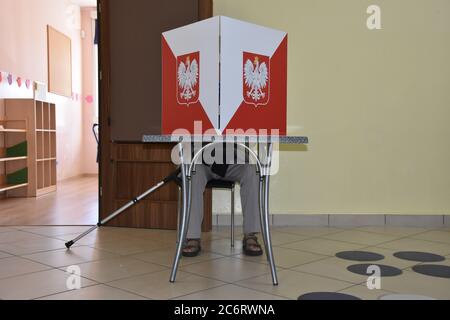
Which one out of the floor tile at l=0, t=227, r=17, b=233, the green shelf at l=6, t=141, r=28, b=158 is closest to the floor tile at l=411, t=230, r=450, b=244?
the floor tile at l=0, t=227, r=17, b=233

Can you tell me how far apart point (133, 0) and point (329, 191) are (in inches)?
67.7

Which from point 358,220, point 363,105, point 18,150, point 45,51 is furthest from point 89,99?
point 358,220

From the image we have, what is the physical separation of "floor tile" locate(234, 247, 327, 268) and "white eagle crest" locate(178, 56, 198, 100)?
0.85 m

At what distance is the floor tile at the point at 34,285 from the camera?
1.62 m

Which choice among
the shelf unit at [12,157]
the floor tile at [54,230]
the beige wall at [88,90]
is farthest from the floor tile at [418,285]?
the beige wall at [88,90]

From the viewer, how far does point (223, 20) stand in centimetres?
163

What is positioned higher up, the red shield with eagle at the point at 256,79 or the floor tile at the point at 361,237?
the red shield with eagle at the point at 256,79

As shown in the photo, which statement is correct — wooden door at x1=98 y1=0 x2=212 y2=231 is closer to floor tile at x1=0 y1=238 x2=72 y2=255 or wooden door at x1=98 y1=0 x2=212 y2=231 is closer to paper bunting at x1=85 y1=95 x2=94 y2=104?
floor tile at x1=0 y1=238 x2=72 y2=255

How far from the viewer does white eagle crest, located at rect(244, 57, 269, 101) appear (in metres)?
1.67

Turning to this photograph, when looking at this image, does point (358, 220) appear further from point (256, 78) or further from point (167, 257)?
point (256, 78)

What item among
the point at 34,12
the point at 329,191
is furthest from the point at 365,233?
the point at 34,12

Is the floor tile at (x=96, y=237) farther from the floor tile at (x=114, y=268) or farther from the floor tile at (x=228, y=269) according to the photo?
the floor tile at (x=228, y=269)

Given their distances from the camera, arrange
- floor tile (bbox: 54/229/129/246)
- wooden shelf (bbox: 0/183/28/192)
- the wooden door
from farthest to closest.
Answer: wooden shelf (bbox: 0/183/28/192), the wooden door, floor tile (bbox: 54/229/129/246)

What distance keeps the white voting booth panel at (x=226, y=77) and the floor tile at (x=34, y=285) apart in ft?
2.27
